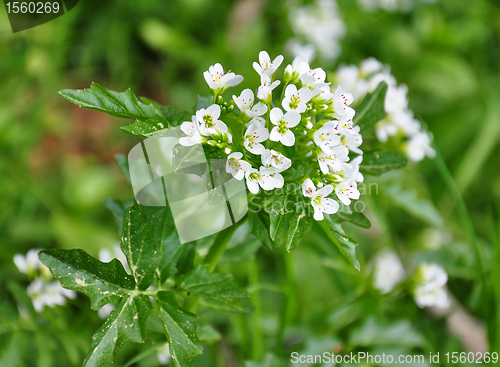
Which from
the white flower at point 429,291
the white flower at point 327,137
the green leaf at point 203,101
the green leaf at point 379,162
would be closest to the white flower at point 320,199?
the white flower at point 327,137

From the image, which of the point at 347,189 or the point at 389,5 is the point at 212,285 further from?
the point at 389,5

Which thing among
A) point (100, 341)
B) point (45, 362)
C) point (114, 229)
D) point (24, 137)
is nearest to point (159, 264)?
point (100, 341)

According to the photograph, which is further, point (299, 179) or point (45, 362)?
point (45, 362)

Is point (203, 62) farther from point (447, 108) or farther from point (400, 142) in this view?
point (447, 108)

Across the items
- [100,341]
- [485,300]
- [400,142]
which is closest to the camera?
[100,341]

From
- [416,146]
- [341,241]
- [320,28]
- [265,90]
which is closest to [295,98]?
[265,90]

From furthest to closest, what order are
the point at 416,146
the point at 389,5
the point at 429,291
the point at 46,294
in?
the point at 389,5
the point at 416,146
the point at 429,291
the point at 46,294

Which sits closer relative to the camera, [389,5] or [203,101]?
[203,101]
